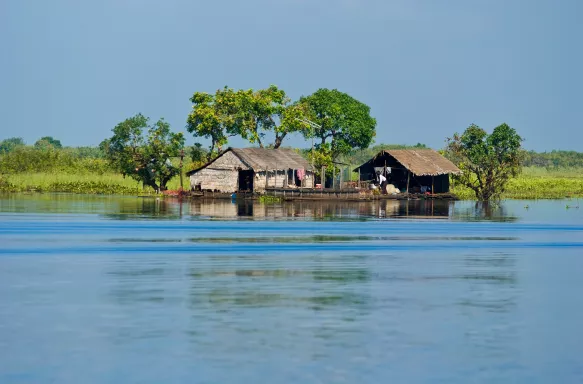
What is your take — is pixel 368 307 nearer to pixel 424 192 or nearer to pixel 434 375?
pixel 434 375

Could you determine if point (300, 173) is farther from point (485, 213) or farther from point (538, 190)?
point (538, 190)

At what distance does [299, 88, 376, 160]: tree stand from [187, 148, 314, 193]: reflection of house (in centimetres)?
814

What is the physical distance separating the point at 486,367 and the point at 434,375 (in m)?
0.89

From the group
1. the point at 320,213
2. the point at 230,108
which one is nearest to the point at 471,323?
the point at 320,213

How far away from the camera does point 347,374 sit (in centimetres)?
1257

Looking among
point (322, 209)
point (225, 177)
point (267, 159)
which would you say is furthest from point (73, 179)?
point (322, 209)

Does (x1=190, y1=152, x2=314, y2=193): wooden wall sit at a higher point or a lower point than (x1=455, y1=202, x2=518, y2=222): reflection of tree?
higher

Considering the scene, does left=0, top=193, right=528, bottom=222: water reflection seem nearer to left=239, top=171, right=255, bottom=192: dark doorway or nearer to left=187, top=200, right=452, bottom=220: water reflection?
left=187, top=200, right=452, bottom=220: water reflection

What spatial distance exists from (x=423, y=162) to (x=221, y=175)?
42.7 ft

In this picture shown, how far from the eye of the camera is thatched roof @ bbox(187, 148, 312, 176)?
59.3 metres

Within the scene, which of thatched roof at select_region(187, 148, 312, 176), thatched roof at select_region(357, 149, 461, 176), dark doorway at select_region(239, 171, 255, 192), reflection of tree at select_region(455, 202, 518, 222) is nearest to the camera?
reflection of tree at select_region(455, 202, 518, 222)

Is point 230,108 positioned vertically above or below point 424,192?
above

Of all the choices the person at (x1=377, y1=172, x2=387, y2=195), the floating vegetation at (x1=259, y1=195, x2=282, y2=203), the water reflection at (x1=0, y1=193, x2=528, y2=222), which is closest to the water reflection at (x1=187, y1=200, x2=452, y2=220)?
the water reflection at (x1=0, y1=193, x2=528, y2=222)

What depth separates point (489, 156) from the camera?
2446 inches
